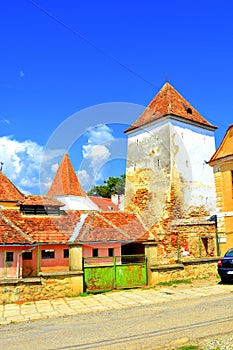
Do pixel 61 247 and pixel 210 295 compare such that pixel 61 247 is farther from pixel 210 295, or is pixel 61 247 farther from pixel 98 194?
pixel 98 194

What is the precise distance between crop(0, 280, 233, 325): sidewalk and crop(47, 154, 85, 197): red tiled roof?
15.9 meters

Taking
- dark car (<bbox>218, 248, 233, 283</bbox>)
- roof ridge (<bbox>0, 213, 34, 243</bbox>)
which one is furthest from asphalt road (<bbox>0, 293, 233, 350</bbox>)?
roof ridge (<bbox>0, 213, 34, 243</bbox>)

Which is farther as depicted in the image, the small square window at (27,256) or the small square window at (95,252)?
the small square window at (95,252)

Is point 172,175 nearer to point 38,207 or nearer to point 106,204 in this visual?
point 38,207

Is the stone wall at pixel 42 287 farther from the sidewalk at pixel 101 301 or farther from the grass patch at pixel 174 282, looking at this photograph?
the grass patch at pixel 174 282

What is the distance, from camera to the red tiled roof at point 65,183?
26578 millimetres

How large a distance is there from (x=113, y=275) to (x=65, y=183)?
16.3m

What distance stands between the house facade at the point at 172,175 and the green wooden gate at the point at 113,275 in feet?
24.4

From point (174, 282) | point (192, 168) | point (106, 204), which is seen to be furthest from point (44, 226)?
point (106, 204)

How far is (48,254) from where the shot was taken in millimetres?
17359

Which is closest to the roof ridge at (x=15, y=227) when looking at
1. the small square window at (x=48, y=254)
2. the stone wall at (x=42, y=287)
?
the small square window at (x=48, y=254)

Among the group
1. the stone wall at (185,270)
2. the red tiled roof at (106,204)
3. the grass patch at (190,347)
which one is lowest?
the grass patch at (190,347)

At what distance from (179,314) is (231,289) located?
4.18 metres

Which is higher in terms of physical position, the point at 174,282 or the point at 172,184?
the point at 172,184
